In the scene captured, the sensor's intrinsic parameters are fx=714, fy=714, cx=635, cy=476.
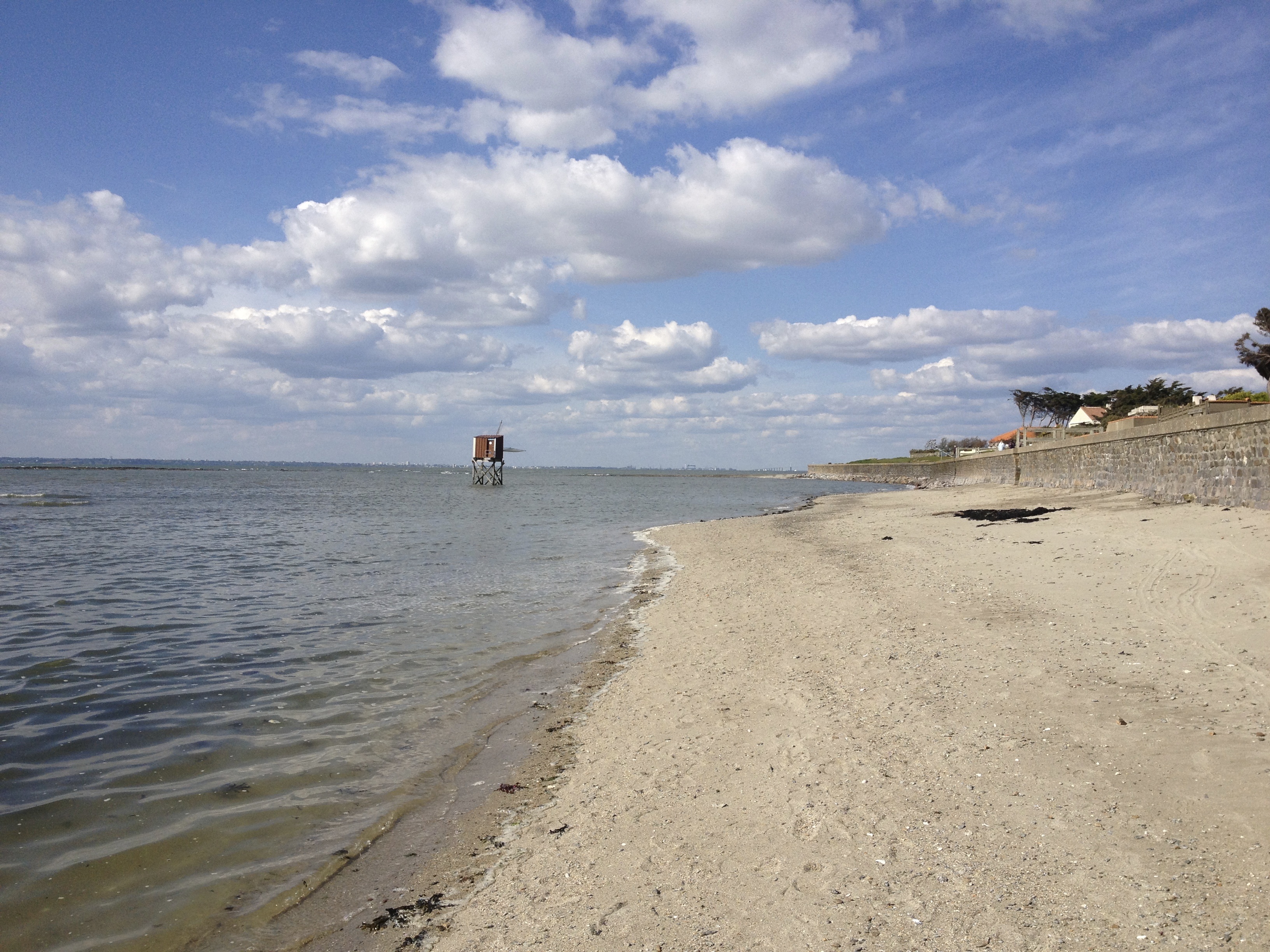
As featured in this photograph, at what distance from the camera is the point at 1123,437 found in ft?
76.7

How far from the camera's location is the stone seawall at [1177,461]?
14844mm

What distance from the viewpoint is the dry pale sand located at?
337 centimetres

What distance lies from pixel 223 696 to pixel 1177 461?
22.1 m

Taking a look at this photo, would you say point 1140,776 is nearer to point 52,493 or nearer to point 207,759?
point 207,759

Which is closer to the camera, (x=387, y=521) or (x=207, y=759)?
(x=207, y=759)

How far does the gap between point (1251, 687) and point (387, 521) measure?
30.7 m

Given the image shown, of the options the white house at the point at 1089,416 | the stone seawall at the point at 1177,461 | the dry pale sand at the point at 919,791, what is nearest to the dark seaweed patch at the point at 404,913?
the dry pale sand at the point at 919,791

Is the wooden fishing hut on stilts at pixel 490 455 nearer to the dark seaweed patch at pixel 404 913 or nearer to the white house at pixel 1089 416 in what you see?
the white house at pixel 1089 416

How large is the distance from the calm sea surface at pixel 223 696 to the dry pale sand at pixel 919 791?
1343 mm

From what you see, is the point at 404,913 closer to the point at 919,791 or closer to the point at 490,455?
the point at 919,791

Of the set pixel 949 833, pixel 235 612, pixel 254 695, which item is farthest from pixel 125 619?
pixel 949 833

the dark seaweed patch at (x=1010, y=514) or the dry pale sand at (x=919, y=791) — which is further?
the dark seaweed patch at (x=1010, y=514)

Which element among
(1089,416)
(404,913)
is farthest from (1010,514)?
(1089,416)

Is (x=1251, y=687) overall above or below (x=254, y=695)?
above
